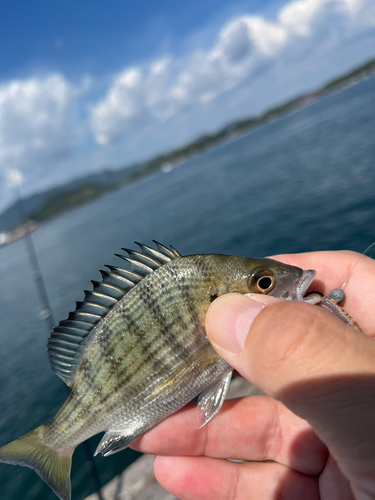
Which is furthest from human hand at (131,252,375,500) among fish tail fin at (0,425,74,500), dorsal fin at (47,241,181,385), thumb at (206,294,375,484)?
dorsal fin at (47,241,181,385)

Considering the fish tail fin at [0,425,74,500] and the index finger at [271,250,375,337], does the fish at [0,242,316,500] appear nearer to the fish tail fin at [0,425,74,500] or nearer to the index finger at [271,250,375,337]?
the fish tail fin at [0,425,74,500]

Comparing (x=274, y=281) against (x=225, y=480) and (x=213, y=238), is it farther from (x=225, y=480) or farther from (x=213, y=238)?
(x=213, y=238)

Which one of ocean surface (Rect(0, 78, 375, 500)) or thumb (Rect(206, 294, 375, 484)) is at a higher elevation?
thumb (Rect(206, 294, 375, 484))

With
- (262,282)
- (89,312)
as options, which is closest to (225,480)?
(262,282)

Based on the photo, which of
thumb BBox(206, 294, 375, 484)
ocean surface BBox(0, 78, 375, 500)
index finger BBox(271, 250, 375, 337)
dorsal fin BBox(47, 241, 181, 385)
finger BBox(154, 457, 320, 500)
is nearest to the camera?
thumb BBox(206, 294, 375, 484)

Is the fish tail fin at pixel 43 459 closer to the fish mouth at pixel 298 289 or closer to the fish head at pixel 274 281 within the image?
the fish head at pixel 274 281
